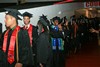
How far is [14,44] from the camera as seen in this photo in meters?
3.62

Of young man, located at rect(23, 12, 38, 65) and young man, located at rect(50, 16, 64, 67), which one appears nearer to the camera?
young man, located at rect(23, 12, 38, 65)

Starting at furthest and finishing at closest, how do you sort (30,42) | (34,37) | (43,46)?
(34,37)
(43,46)
(30,42)

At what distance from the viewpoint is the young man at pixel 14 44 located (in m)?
3.60

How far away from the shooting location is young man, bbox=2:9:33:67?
3.60 meters

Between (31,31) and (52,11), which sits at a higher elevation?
(52,11)

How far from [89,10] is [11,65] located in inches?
332

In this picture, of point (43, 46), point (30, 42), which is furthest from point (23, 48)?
point (43, 46)

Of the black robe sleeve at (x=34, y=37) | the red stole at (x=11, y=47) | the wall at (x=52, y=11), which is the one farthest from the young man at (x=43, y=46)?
the red stole at (x=11, y=47)

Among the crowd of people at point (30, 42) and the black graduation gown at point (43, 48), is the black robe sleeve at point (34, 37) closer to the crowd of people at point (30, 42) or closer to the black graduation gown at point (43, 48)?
the crowd of people at point (30, 42)

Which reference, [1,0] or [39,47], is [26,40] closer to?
[39,47]

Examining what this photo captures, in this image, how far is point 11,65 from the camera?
3664 millimetres

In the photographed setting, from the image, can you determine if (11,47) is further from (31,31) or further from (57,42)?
(57,42)

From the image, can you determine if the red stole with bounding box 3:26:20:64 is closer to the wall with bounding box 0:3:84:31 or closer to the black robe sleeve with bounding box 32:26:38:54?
the wall with bounding box 0:3:84:31

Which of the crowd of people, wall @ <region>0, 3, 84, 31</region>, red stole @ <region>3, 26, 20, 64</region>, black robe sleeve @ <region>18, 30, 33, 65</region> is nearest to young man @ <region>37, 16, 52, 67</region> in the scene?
the crowd of people
